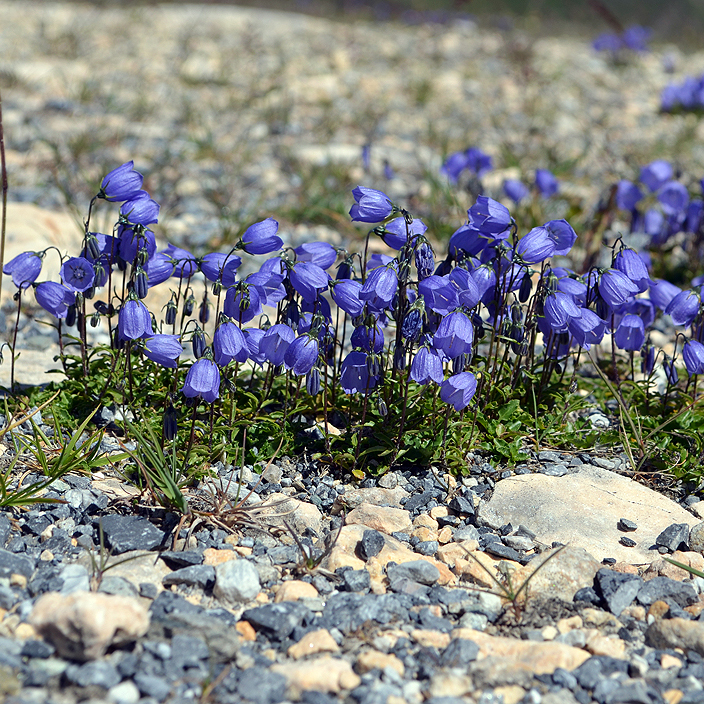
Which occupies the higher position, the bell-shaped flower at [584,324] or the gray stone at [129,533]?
the bell-shaped flower at [584,324]

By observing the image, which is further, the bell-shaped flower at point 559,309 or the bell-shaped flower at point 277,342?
the bell-shaped flower at point 559,309

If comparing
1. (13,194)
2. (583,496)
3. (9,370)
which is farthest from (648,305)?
(13,194)

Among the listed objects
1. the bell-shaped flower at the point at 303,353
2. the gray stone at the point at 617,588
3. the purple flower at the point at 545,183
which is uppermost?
the purple flower at the point at 545,183

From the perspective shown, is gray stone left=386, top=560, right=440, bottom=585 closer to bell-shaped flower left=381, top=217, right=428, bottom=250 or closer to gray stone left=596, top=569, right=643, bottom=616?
gray stone left=596, top=569, right=643, bottom=616

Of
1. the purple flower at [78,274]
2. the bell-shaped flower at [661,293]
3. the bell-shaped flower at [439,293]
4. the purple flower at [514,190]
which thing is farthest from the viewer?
the purple flower at [514,190]

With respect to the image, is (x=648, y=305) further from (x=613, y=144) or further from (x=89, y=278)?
(x=613, y=144)

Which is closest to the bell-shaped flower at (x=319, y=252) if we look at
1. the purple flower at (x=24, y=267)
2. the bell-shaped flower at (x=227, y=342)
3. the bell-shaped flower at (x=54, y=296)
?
the bell-shaped flower at (x=227, y=342)

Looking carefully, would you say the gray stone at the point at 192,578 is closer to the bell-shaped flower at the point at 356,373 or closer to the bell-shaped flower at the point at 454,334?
the bell-shaped flower at the point at 356,373
